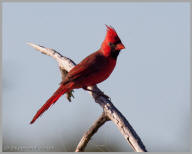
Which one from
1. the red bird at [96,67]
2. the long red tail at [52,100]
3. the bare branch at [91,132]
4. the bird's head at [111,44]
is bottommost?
the bare branch at [91,132]

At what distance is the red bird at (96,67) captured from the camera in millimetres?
3741

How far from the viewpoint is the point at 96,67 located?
3.85m

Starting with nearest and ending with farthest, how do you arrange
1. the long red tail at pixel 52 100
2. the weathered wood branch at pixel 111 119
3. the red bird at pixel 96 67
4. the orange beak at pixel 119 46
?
the weathered wood branch at pixel 111 119 → the long red tail at pixel 52 100 → the red bird at pixel 96 67 → the orange beak at pixel 119 46

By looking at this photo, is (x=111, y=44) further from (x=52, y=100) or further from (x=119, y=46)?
(x=52, y=100)

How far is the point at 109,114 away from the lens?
3.33 meters

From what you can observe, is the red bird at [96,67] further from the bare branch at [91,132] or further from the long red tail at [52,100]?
the bare branch at [91,132]

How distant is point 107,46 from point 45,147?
110cm

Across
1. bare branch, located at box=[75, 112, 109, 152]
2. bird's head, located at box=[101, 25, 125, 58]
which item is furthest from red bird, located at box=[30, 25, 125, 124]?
bare branch, located at box=[75, 112, 109, 152]

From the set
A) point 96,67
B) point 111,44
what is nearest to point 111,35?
point 111,44

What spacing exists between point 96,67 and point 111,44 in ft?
0.87

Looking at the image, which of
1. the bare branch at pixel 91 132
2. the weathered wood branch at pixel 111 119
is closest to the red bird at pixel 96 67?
the weathered wood branch at pixel 111 119

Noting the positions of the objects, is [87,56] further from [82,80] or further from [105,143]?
[105,143]

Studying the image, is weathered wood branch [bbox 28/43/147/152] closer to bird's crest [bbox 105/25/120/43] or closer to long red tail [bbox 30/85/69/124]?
long red tail [bbox 30/85/69/124]

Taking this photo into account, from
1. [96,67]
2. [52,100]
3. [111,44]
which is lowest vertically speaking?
[52,100]
